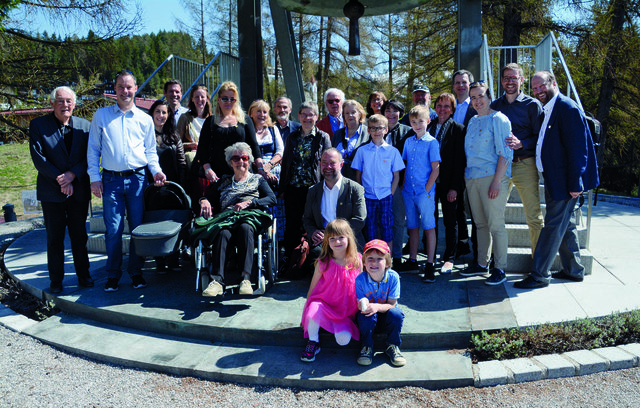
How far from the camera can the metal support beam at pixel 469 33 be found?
6.02 meters

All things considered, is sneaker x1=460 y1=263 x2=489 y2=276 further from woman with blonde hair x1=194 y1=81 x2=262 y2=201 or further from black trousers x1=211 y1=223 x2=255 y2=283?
woman with blonde hair x1=194 y1=81 x2=262 y2=201

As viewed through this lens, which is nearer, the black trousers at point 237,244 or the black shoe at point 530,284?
the black trousers at point 237,244

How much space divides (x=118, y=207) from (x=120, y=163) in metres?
0.43

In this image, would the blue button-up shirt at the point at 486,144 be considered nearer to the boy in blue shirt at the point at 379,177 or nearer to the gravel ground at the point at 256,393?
the boy in blue shirt at the point at 379,177

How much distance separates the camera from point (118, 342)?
3758 millimetres

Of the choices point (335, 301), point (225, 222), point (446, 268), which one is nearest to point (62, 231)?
point (225, 222)

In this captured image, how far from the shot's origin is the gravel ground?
9.50 feet

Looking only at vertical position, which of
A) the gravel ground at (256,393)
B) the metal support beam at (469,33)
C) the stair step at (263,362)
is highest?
the metal support beam at (469,33)

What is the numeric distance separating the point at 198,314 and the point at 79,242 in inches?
63.2

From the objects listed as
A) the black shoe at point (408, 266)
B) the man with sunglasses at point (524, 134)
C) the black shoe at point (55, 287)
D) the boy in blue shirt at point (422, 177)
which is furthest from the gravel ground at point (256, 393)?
the black shoe at point (408, 266)

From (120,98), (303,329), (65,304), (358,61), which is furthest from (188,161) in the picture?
(358,61)

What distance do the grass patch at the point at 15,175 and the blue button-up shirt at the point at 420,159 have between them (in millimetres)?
14686

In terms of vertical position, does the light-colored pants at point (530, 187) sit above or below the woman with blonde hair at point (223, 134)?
below

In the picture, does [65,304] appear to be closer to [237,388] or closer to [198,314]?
[198,314]
